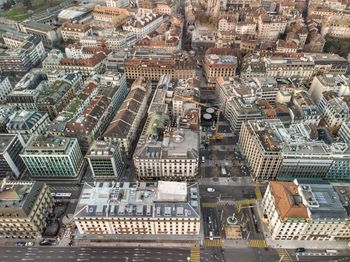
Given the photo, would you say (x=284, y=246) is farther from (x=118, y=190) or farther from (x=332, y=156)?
(x=118, y=190)

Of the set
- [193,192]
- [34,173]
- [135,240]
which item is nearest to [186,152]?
[193,192]

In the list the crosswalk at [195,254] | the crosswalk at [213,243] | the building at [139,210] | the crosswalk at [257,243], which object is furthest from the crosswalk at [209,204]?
the crosswalk at [257,243]

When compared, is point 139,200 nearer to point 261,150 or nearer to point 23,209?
point 23,209

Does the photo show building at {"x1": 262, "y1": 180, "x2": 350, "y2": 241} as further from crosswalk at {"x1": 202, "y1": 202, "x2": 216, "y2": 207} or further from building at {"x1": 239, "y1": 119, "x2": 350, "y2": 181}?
crosswalk at {"x1": 202, "y1": 202, "x2": 216, "y2": 207}

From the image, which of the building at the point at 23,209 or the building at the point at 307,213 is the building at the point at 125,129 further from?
the building at the point at 307,213

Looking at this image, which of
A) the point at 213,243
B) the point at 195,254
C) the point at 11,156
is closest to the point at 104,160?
the point at 11,156
